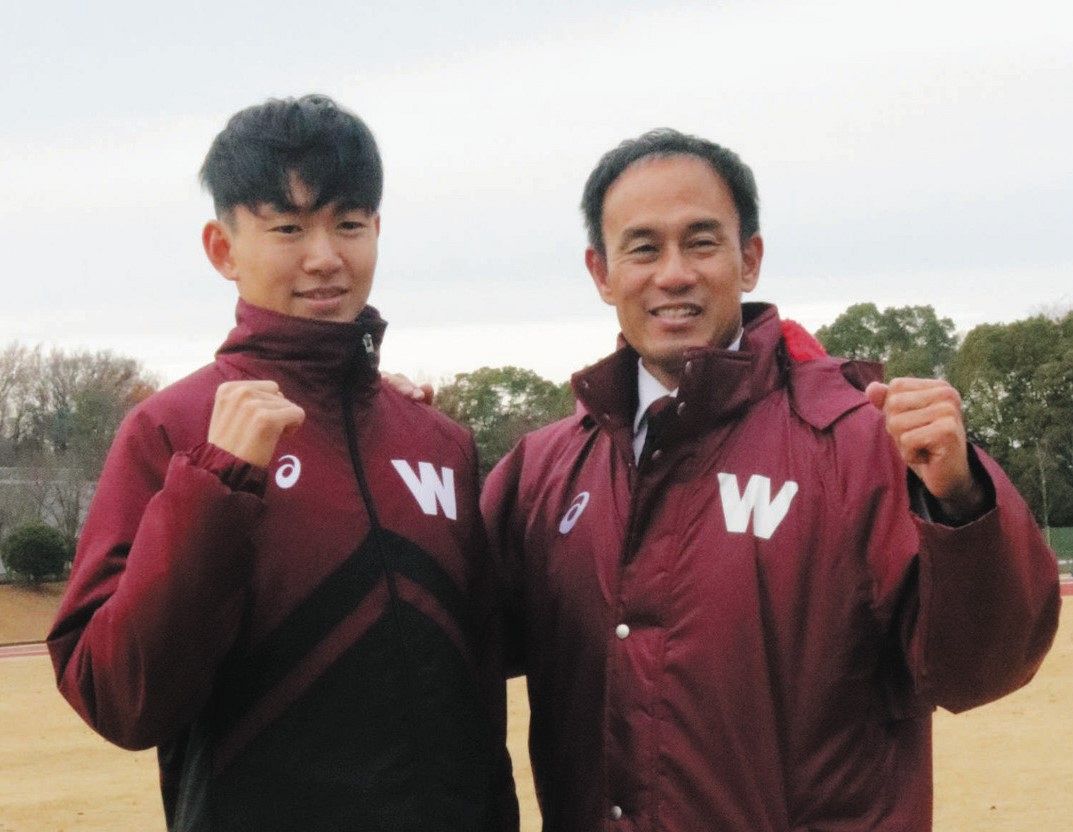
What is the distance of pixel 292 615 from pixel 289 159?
105cm

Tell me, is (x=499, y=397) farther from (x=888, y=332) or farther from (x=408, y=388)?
(x=408, y=388)

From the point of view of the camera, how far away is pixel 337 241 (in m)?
3.38

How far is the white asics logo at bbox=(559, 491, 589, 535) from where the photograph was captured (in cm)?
365

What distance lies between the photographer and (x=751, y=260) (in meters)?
3.82

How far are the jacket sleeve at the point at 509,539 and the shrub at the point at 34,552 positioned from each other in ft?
111

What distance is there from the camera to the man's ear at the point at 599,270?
12.6 ft

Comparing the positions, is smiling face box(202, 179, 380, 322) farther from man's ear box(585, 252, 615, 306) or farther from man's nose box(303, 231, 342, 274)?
man's ear box(585, 252, 615, 306)

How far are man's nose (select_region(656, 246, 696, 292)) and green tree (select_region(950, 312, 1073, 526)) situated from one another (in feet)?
151

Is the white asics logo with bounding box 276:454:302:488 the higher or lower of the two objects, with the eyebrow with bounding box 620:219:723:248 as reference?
lower

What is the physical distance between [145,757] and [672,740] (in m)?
10.7

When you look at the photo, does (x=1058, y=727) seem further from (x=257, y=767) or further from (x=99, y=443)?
(x=99, y=443)

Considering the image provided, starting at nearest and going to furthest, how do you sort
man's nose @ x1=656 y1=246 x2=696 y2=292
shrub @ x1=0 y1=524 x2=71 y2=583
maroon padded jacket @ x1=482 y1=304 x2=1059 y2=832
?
maroon padded jacket @ x1=482 y1=304 x2=1059 y2=832 → man's nose @ x1=656 y1=246 x2=696 y2=292 → shrub @ x1=0 y1=524 x2=71 y2=583

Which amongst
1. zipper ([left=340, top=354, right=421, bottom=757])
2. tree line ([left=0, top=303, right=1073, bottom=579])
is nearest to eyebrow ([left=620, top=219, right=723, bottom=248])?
zipper ([left=340, top=354, right=421, bottom=757])

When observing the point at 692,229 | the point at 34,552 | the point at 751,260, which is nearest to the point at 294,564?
the point at 692,229
